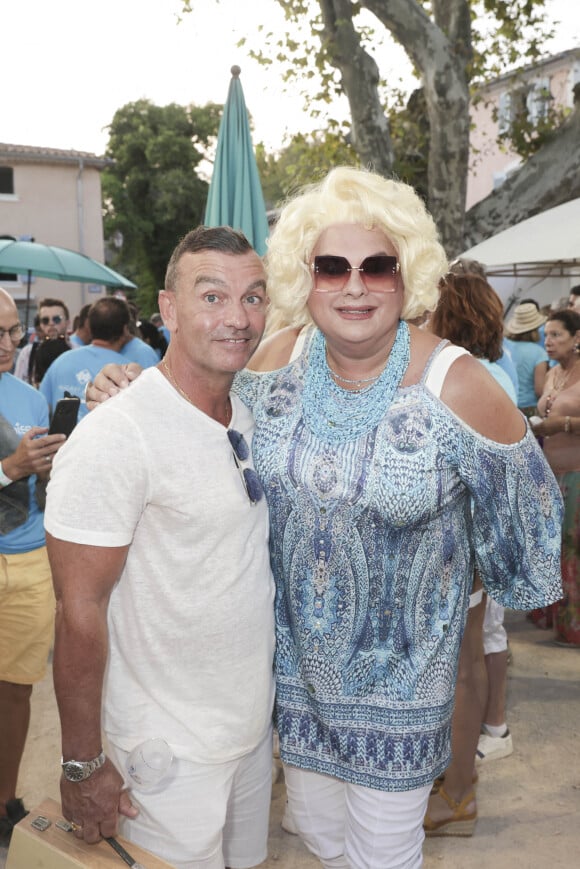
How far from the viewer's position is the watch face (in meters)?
1.82

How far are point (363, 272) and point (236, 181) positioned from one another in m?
3.58

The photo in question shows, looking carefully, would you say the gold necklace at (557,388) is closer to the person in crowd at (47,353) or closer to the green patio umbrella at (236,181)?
the green patio umbrella at (236,181)

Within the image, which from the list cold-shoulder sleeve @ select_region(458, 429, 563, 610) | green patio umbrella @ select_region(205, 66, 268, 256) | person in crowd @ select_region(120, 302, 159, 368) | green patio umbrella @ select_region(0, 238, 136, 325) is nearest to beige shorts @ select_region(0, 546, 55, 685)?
cold-shoulder sleeve @ select_region(458, 429, 563, 610)

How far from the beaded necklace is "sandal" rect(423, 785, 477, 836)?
1.99 metres

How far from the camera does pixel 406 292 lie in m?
2.21

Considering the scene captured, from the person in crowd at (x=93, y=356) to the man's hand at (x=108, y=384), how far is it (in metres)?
2.79

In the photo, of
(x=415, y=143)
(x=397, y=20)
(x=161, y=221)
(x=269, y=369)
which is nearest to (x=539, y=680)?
(x=269, y=369)

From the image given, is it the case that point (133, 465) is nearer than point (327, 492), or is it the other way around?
point (133, 465)

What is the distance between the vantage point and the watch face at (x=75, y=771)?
5.97ft

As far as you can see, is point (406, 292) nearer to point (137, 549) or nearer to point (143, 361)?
point (137, 549)

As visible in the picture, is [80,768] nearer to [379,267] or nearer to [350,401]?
[350,401]

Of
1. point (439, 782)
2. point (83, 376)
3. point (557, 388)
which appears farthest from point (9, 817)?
point (557, 388)

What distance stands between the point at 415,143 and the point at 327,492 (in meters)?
10.9

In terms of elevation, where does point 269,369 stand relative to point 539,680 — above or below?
above
